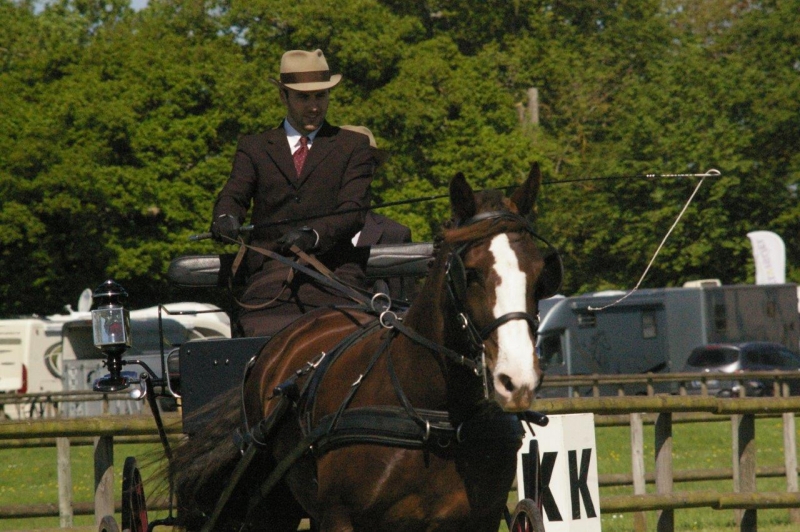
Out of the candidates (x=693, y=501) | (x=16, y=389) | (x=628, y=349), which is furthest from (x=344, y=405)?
(x=16, y=389)

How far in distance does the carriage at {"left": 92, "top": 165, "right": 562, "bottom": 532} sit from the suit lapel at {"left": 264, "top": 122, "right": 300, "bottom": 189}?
0.67m

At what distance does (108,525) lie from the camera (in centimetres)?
758

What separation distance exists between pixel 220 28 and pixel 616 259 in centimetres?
1545

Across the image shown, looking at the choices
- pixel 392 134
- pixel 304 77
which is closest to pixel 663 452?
pixel 304 77

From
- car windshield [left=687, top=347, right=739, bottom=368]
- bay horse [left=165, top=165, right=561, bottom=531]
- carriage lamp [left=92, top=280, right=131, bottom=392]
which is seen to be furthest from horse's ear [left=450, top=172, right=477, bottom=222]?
car windshield [left=687, top=347, right=739, bottom=368]

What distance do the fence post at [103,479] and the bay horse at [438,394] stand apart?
7.87 ft

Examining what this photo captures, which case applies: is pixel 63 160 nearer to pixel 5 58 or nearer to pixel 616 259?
pixel 5 58

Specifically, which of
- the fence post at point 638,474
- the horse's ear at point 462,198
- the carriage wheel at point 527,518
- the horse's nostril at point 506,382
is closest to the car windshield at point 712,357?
the fence post at point 638,474

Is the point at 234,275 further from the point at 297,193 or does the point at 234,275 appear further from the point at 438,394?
the point at 438,394

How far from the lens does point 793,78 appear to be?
49844 millimetres

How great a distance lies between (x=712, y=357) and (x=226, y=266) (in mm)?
28102

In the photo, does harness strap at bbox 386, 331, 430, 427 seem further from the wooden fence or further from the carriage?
the wooden fence

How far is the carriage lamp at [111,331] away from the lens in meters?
7.46

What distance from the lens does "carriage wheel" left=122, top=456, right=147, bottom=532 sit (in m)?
7.61
